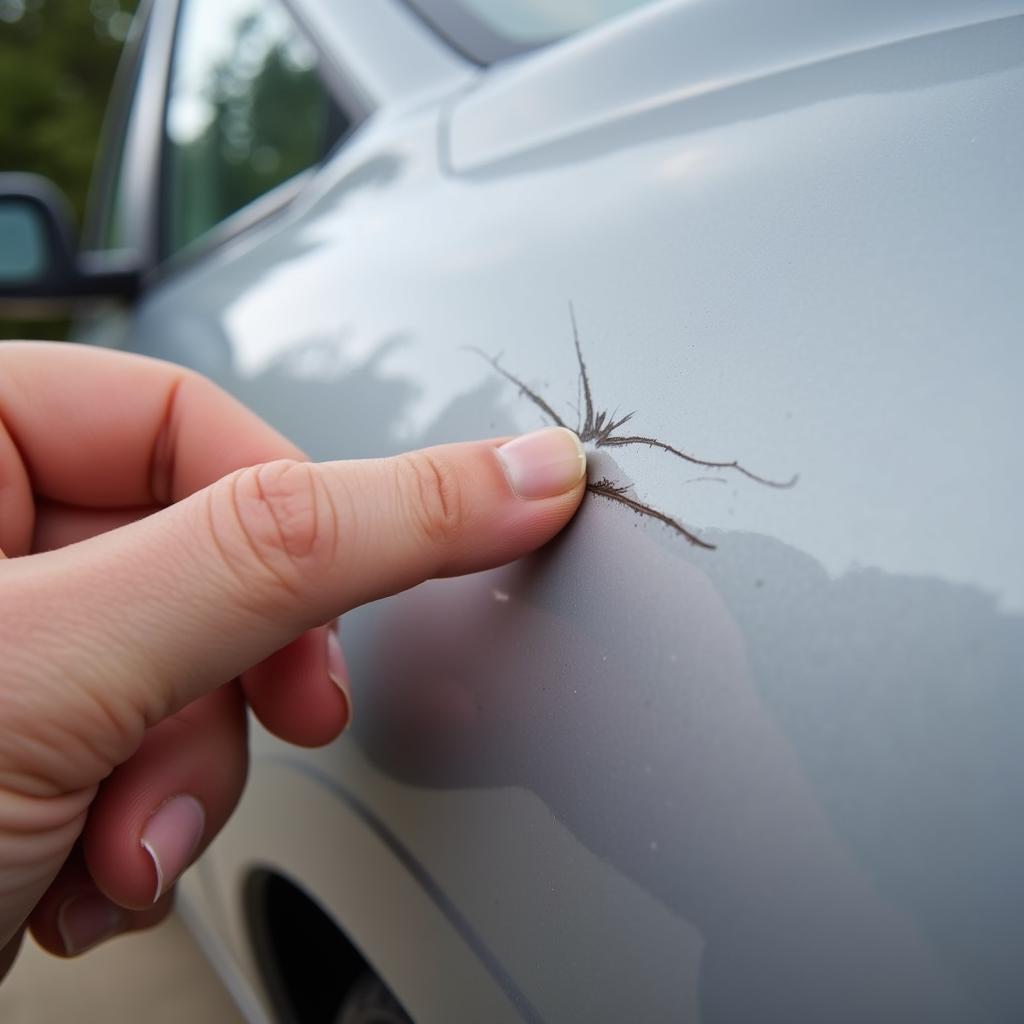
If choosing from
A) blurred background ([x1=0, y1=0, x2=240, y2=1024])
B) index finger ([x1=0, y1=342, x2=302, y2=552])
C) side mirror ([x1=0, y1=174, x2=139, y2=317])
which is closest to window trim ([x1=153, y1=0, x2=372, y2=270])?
side mirror ([x1=0, y1=174, x2=139, y2=317])

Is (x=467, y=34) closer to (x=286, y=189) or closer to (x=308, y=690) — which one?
(x=286, y=189)

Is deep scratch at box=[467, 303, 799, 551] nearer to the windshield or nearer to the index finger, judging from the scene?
the index finger

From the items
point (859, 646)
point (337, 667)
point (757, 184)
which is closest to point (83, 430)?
point (337, 667)

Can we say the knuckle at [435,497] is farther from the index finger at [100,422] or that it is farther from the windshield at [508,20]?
the windshield at [508,20]

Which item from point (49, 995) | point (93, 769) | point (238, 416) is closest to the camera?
point (93, 769)

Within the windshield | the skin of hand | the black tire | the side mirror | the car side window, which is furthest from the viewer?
the side mirror

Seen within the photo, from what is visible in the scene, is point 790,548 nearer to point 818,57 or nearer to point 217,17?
point 818,57

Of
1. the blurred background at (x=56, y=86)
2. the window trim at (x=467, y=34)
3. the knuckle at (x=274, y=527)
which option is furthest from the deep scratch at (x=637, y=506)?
the blurred background at (x=56, y=86)

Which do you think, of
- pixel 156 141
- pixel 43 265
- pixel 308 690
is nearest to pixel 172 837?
pixel 308 690
